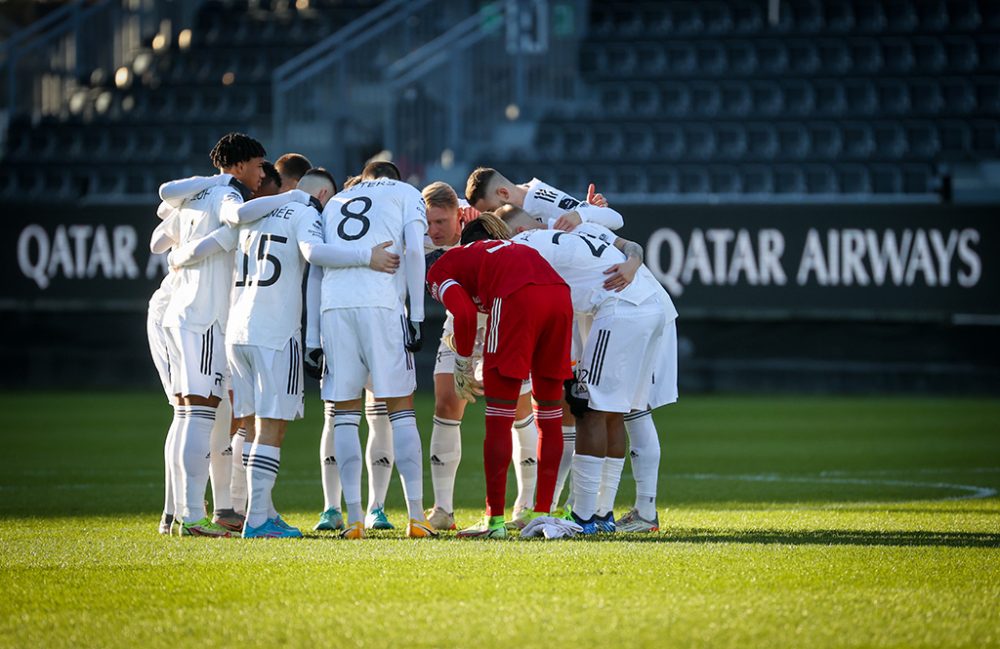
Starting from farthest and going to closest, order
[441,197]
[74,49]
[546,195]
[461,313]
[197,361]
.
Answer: [74,49] → [546,195] → [441,197] → [197,361] → [461,313]

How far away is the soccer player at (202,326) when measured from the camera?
23.8ft

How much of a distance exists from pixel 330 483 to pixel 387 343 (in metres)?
0.93

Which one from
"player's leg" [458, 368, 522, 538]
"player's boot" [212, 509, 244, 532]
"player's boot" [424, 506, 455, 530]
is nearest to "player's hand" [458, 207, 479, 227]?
"player's leg" [458, 368, 522, 538]

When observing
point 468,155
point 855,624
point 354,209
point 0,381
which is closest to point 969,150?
point 468,155

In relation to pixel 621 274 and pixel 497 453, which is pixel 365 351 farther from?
pixel 621 274

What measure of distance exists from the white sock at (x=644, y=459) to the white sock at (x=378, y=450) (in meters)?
1.25

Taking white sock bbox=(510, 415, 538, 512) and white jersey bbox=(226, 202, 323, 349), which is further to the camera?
white sock bbox=(510, 415, 538, 512)

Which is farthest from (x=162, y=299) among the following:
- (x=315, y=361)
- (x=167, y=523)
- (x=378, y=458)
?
(x=378, y=458)

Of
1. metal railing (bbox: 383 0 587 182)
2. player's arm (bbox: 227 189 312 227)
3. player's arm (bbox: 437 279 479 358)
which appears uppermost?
metal railing (bbox: 383 0 587 182)

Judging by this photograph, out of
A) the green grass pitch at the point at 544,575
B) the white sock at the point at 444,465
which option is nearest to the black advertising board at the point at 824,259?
the green grass pitch at the point at 544,575

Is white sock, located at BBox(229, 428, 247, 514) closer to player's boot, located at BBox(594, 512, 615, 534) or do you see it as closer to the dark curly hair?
the dark curly hair

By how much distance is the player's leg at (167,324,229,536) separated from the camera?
722 centimetres

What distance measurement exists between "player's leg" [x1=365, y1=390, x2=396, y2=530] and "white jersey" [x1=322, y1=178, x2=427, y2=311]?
0.69 m

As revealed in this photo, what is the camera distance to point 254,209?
717 centimetres
